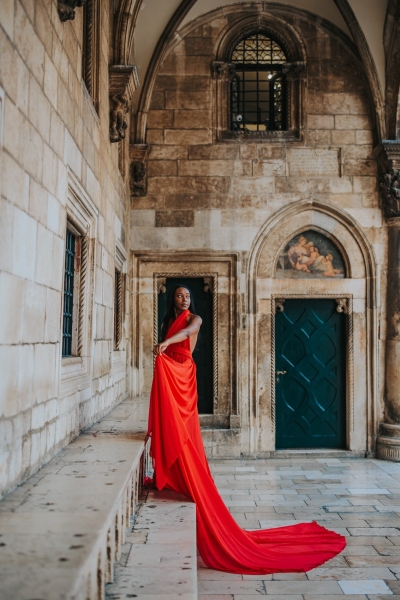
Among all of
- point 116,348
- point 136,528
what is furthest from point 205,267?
point 136,528

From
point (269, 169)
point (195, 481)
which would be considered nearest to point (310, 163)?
point (269, 169)

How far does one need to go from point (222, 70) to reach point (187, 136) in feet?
3.81

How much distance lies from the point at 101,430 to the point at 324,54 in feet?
24.0

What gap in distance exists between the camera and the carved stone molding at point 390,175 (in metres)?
A: 9.46

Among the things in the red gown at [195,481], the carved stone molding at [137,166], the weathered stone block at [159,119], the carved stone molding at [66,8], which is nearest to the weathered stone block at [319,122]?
the weathered stone block at [159,119]

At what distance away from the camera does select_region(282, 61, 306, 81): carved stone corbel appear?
994 cm

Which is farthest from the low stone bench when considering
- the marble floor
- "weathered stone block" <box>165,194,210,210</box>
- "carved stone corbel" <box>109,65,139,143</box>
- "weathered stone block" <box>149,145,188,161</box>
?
"weathered stone block" <box>149,145,188,161</box>

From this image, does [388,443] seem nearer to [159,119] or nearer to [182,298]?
[182,298]

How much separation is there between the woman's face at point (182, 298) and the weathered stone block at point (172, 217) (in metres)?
4.85

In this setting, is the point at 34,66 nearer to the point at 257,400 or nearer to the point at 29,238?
the point at 29,238

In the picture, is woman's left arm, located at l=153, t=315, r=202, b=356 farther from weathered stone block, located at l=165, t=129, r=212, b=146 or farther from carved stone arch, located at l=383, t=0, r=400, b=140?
carved stone arch, located at l=383, t=0, r=400, b=140

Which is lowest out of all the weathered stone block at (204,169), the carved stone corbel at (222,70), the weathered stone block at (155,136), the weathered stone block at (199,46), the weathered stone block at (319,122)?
the weathered stone block at (204,169)

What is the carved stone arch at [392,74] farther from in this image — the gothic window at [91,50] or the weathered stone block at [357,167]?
the gothic window at [91,50]

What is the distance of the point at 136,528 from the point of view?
3861 millimetres
